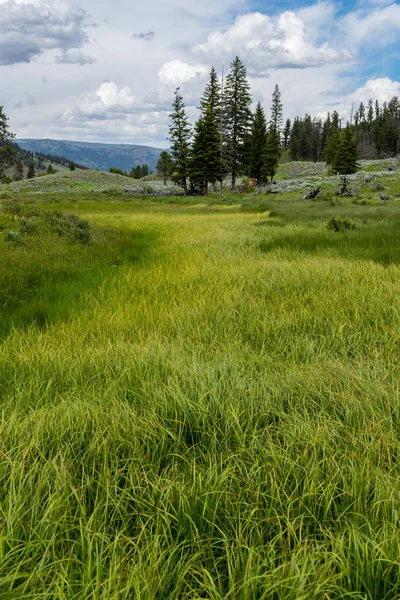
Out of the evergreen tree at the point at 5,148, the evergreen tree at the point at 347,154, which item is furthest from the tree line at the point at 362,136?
the evergreen tree at the point at 5,148

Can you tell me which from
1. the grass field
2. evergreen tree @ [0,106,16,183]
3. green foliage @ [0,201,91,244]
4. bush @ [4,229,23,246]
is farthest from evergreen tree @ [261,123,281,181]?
the grass field

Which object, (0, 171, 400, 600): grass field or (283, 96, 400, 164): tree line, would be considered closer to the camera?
(0, 171, 400, 600): grass field

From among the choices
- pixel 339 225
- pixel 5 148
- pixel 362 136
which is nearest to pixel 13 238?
pixel 339 225

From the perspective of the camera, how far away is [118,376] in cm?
294

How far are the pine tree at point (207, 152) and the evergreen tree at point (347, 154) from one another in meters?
24.6

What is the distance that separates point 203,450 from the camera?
213 centimetres

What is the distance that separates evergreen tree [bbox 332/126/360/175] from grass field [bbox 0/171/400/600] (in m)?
67.8

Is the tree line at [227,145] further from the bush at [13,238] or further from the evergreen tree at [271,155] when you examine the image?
the bush at [13,238]

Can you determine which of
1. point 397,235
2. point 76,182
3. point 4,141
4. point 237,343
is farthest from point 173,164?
point 237,343

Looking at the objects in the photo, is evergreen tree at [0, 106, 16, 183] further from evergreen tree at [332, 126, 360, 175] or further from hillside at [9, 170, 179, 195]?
evergreen tree at [332, 126, 360, 175]

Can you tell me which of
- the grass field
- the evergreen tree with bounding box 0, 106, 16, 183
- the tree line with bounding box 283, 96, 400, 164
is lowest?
the grass field

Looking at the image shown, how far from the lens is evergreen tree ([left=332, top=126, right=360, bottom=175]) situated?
204 ft

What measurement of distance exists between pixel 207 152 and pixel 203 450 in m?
54.5

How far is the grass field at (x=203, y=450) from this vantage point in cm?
136
